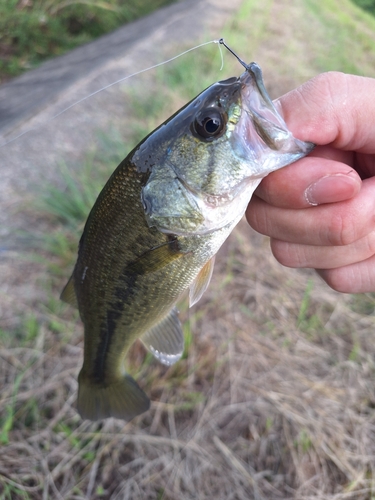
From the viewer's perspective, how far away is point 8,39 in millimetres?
7062

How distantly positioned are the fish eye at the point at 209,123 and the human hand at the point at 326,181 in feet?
0.73

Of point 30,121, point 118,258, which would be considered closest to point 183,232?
point 118,258

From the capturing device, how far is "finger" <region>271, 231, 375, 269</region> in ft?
4.85

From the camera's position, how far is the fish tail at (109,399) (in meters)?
1.70

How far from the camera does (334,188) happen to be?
121 centimetres

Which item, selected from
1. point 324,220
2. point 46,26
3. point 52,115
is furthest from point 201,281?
point 46,26

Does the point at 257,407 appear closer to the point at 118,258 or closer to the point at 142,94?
the point at 118,258

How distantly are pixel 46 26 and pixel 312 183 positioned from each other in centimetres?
850

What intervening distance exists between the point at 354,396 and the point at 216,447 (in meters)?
0.96

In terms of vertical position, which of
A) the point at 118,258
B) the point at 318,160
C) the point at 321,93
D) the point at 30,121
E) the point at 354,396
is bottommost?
the point at 354,396

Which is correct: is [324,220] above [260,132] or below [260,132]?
below

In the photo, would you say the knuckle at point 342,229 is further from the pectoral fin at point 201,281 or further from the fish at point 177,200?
the pectoral fin at point 201,281

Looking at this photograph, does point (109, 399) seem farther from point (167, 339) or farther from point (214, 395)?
point (214, 395)

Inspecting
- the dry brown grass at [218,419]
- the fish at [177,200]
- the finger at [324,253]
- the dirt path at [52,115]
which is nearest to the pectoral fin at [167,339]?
the fish at [177,200]
